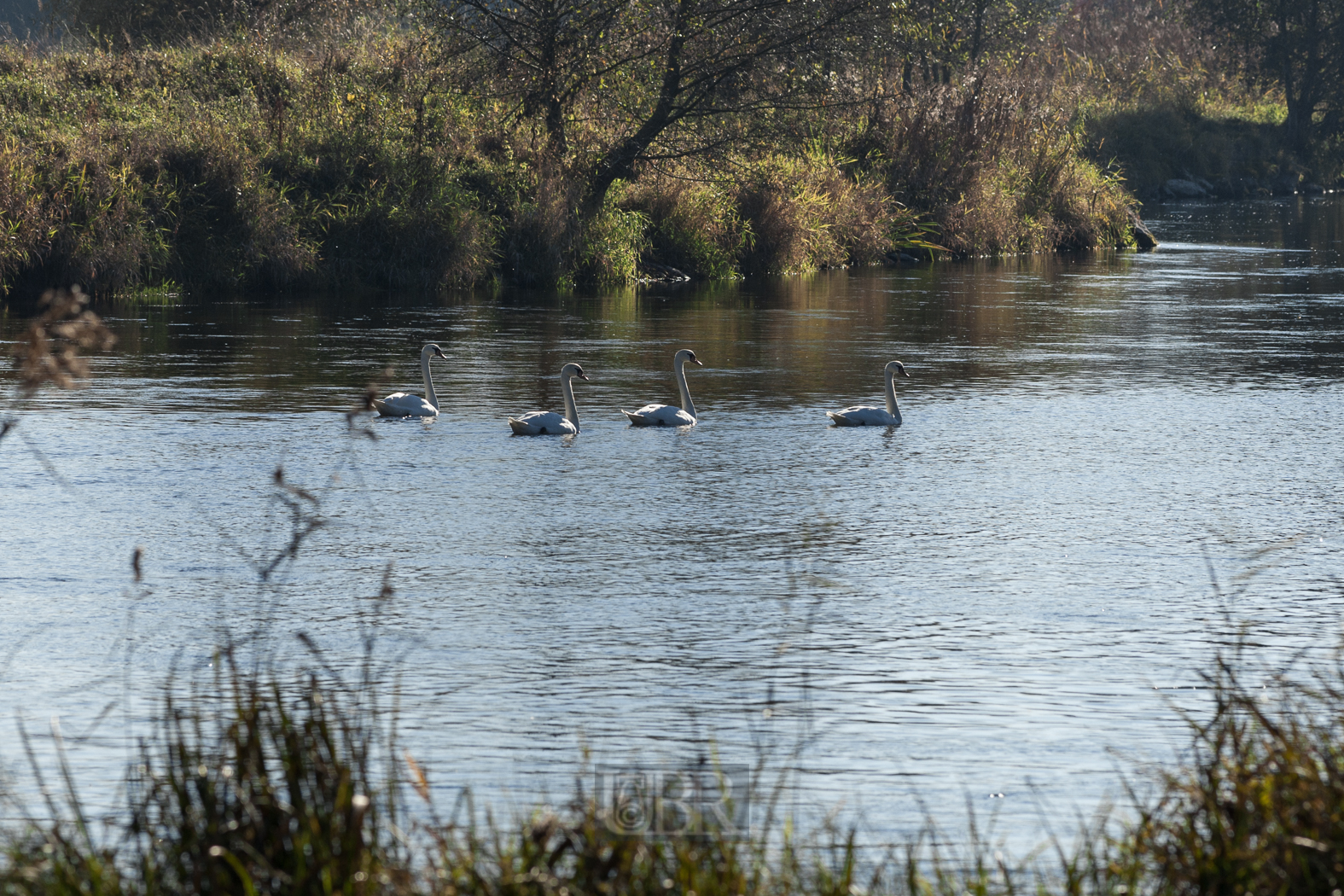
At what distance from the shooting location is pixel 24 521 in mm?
10141

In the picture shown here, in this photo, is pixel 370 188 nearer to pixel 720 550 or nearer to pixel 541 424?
pixel 541 424

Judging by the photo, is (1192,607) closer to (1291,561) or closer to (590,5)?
(1291,561)

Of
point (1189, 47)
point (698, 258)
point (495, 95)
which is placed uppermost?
point (1189, 47)

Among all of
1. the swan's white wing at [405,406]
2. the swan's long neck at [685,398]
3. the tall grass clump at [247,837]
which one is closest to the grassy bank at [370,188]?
the swan's white wing at [405,406]

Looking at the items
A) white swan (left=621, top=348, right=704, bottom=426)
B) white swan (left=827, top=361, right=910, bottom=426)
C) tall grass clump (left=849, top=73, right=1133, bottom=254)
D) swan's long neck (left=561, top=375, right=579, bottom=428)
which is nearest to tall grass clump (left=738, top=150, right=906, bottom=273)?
tall grass clump (left=849, top=73, right=1133, bottom=254)

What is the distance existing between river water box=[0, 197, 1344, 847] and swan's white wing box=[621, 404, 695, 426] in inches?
12.1

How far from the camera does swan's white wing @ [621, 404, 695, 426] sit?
14.0m

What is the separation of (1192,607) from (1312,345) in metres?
12.4

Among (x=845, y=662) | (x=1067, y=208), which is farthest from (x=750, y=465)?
(x=1067, y=208)

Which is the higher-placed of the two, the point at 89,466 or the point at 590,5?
the point at 590,5

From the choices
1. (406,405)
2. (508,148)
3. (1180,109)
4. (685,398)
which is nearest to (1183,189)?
(1180,109)

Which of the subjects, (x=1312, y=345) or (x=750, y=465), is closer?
(x=750, y=465)

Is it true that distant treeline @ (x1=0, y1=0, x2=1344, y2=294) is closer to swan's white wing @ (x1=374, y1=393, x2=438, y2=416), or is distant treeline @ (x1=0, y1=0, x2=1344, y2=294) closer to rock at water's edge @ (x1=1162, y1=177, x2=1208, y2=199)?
swan's white wing @ (x1=374, y1=393, x2=438, y2=416)

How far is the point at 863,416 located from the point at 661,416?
5.41ft
